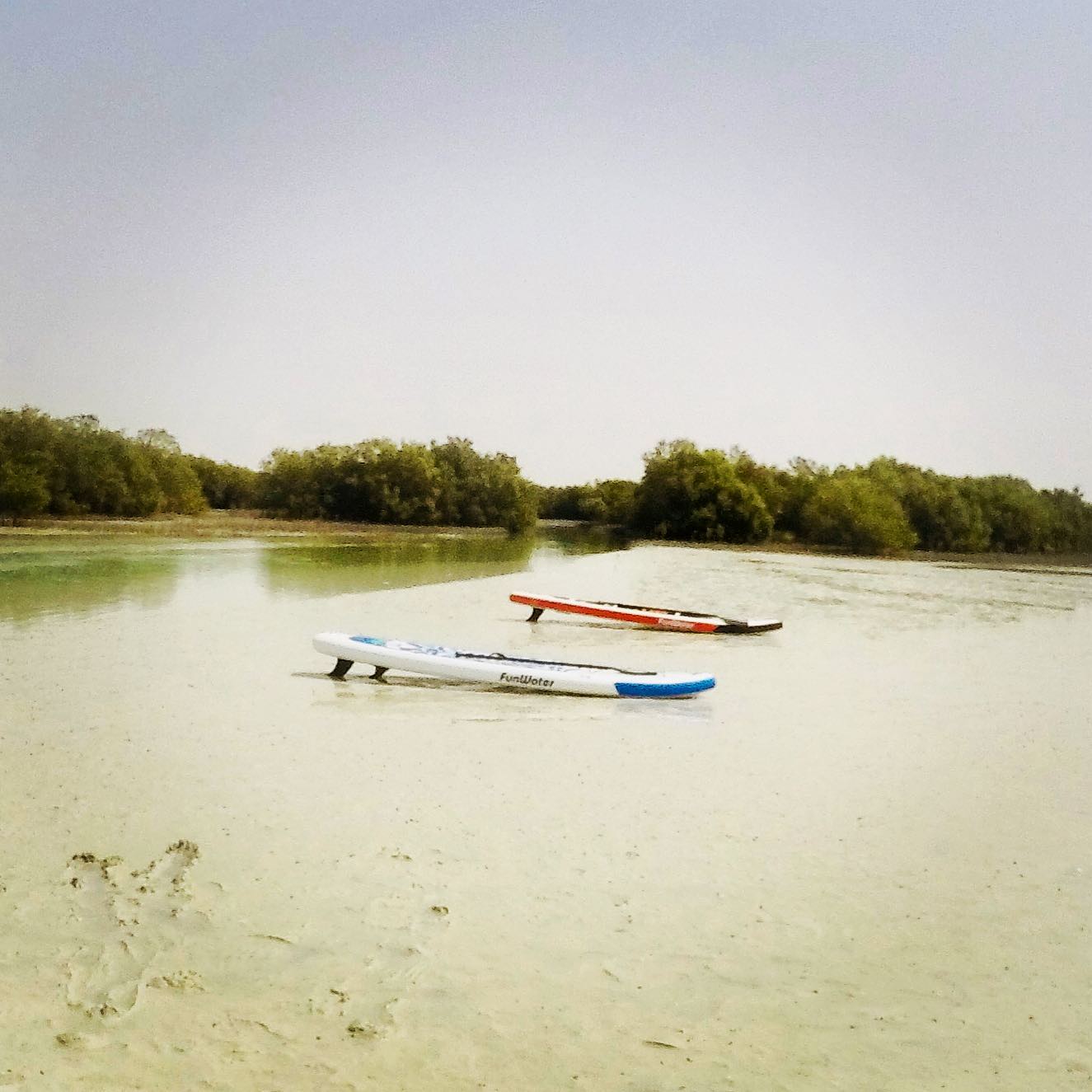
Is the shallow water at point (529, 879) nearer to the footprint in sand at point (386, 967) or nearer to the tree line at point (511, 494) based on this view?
the footprint in sand at point (386, 967)

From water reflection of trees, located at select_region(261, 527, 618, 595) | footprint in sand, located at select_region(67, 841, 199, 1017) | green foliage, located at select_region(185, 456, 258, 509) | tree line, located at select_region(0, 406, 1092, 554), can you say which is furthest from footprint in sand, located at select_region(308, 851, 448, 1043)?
green foliage, located at select_region(185, 456, 258, 509)

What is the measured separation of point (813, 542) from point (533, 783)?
46.9 meters

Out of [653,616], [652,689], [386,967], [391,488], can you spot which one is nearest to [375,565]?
[653,616]

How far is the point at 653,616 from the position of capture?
14.5 metres

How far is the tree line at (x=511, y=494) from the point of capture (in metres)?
39.7

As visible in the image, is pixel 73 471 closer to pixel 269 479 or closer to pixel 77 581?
pixel 77 581

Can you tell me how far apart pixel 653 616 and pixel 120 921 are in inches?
432

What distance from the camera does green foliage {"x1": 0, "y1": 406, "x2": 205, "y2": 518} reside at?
3538 centimetres

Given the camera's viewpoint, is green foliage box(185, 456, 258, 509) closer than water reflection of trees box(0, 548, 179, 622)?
No

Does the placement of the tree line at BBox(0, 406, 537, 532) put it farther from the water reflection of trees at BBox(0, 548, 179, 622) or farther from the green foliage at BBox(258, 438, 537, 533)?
the water reflection of trees at BBox(0, 548, 179, 622)

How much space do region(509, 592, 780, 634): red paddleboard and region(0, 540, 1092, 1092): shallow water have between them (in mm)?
2757

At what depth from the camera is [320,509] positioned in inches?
2530

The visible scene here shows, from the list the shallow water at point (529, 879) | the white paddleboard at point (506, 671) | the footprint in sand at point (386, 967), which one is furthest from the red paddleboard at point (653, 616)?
the footprint in sand at point (386, 967)

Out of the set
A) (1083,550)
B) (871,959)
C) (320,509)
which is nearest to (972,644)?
(871,959)
